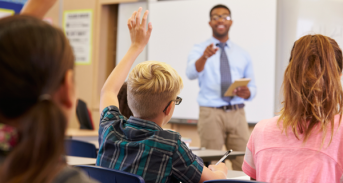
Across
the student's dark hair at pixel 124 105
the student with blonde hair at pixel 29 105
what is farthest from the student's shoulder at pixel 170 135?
the student's dark hair at pixel 124 105

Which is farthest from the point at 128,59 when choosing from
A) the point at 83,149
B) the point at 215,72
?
the point at 215,72

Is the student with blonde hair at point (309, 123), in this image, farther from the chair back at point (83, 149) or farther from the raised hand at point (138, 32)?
the chair back at point (83, 149)

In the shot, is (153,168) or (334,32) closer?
(153,168)

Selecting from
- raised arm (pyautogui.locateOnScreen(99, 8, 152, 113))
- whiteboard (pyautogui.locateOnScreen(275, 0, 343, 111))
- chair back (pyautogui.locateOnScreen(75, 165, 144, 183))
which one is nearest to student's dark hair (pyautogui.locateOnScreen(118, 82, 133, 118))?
raised arm (pyautogui.locateOnScreen(99, 8, 152, 113))

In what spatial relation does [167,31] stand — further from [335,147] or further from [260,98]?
[335,147]

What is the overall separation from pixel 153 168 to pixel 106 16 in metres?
4.55

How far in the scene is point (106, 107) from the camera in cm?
146

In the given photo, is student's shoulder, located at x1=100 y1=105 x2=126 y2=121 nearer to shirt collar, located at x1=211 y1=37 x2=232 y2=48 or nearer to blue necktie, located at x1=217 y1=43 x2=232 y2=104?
blue necktie, located at x1=217 y1=43 x2=232 y2=104

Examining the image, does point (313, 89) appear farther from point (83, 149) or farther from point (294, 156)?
point (83, 149)

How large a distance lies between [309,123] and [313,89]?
12cm

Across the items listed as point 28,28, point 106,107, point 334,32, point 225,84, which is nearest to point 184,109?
point 225,84

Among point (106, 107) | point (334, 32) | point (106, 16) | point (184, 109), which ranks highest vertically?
point (106, 16)

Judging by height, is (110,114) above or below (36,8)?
below

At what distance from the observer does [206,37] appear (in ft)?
14.7
